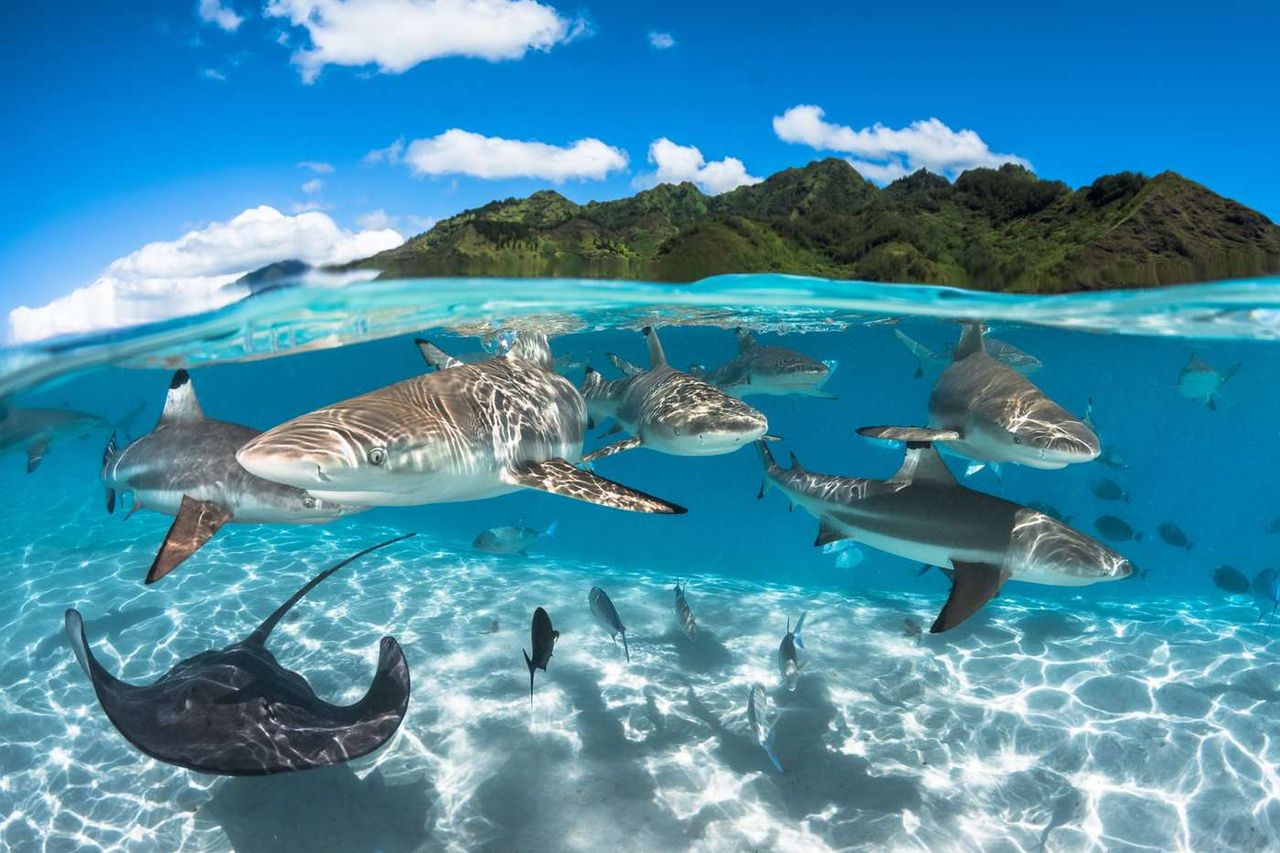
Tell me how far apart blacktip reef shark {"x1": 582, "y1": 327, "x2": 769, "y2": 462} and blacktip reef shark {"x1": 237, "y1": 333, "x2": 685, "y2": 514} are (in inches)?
46.4

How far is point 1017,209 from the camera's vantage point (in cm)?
1291

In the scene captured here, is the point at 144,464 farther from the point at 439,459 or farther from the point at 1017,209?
the point at 1017,209

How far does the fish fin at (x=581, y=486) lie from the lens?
4.11 meters

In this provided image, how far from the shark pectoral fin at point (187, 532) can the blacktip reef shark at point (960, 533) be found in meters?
5.40

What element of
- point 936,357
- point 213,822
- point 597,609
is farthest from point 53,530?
point 936,357

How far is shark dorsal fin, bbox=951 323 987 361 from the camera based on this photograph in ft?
27.3

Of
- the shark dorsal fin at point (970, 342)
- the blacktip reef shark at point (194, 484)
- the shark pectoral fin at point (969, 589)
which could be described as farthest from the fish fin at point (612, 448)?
the shark dorsal fin at point (970, 342)

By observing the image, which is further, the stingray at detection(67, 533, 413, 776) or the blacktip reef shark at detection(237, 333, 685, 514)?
the stingray at detection(67, 533, 413, 776)

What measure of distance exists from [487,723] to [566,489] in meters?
5.08

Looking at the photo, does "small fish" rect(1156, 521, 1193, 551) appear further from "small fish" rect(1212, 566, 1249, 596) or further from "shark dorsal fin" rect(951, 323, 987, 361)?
"shark dorsal fin" rect(951, 323, 987, 361)

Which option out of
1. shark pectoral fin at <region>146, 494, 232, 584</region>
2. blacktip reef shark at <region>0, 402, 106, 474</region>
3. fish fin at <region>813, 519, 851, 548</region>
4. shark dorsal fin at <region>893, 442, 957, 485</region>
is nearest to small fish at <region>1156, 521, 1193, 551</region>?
shark dorsal fin at <region>893, 442, 957, 485</region>

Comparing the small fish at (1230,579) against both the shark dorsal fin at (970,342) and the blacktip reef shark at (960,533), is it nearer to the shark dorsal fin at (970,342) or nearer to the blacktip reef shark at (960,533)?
the shark dorsal fin at (970,342)

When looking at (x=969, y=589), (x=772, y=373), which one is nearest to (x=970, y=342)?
(x=772, y=373)

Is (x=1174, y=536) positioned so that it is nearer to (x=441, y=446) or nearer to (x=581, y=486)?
(x=581, y=486)
